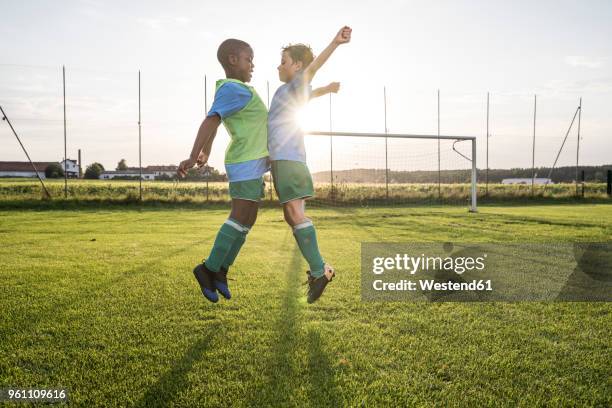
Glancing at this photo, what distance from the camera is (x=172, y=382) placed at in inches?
133

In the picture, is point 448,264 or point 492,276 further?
point 448,264

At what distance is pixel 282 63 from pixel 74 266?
7.37m

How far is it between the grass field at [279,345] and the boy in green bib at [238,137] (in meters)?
1.44

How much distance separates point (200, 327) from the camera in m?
4.64

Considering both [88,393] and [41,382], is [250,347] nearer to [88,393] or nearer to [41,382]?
[88,393]

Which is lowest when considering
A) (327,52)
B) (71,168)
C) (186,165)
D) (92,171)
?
(186,165)

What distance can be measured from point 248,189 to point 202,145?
13.2 inches

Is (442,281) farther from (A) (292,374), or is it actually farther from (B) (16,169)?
(B) (16,169)

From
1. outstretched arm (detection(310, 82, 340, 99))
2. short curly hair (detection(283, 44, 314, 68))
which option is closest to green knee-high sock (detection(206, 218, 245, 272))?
outstretched arm (detection(310, 82, 340, 99))

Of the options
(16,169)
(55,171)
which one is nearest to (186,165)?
(55,171)

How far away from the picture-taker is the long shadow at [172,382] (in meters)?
3.13

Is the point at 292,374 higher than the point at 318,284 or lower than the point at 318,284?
lower

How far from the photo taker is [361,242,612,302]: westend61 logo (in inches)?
248

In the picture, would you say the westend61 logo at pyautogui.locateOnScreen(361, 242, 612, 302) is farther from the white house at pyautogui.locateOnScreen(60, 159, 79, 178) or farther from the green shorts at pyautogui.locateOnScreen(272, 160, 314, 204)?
the white house at pyautogui.locateOnScreen(60, 159, 79, 178)
